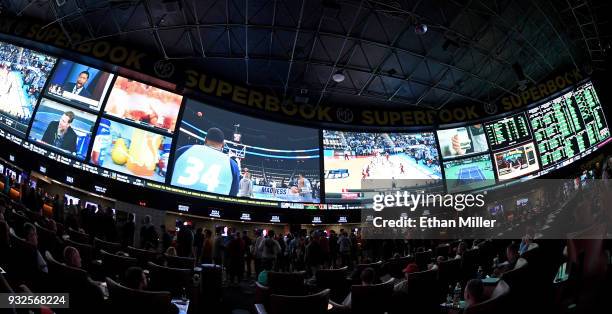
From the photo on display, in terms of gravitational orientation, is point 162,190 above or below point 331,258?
above

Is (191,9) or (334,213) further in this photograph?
(334,213)

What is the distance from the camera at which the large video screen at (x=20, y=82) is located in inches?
466

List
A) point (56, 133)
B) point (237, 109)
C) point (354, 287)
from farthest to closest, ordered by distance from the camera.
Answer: point (237, 109) < point (56, 133) < point (354, 287)

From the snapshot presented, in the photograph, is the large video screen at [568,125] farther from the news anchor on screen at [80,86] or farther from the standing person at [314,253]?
the news anchor on screen at [80,86]

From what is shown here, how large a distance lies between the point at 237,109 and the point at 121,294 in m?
13.4

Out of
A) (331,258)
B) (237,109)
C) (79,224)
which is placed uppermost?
(237,109)

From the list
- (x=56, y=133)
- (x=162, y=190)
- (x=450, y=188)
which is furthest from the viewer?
(x=450, y=188)

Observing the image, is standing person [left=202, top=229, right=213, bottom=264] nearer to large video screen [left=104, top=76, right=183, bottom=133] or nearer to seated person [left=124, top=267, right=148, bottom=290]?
large video screen [left=104, top=76, right=183, bottom=133]

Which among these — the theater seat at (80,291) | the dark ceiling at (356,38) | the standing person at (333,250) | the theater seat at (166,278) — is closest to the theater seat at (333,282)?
the theater seat at (166,278)

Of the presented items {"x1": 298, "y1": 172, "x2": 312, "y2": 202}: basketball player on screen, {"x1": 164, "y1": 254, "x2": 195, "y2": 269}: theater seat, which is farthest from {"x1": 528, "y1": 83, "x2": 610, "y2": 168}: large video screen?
{"x1": 164, "y1": 254, "x2": 195, "y2": 269}: theater seat

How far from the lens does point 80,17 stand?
12.6m

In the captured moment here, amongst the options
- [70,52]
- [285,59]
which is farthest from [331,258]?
[70,52]

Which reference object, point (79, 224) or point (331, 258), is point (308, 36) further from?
point (79, 224)

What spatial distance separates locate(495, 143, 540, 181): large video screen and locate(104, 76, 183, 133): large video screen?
A: 13.4 metres
